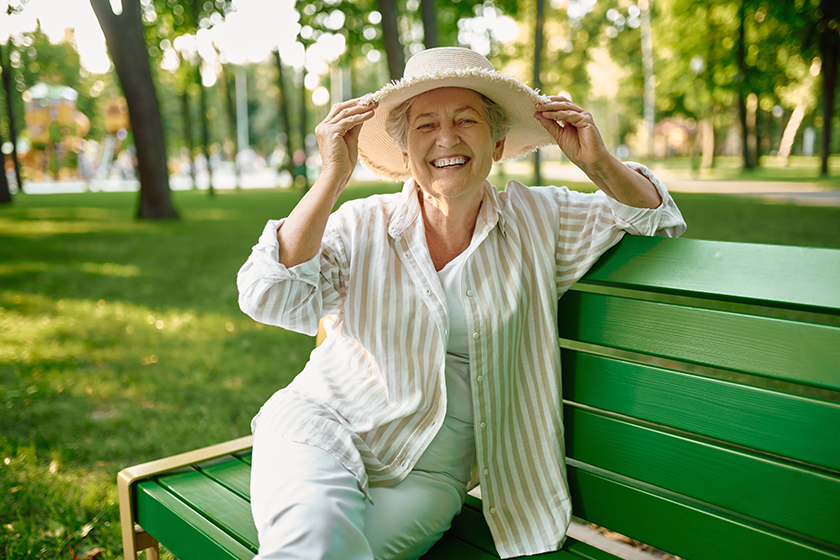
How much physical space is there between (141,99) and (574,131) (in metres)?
13.1

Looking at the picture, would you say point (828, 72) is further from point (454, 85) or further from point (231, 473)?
point (231, 473)

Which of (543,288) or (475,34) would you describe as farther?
(475,34)

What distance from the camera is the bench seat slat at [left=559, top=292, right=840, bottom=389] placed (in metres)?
1.66

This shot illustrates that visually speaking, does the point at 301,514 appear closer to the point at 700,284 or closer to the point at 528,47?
the point at 700,284

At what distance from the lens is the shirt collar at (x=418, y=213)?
224cm

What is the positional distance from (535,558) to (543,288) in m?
0.81

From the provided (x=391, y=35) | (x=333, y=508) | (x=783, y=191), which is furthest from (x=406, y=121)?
(x=783, y=191)

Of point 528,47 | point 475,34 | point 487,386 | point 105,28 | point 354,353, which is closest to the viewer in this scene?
point 487,386

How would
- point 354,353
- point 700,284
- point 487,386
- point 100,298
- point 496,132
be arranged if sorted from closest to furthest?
point 700,284
point 487,386
point 354,353
point 496,132
point 100,298

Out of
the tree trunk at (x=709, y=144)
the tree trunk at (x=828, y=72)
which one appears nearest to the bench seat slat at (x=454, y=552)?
the tree trunk at (x=828, y=72)

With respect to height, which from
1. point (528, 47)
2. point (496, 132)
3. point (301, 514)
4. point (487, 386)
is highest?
point (528, 47)

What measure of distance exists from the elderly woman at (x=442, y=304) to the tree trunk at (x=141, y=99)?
12.5 meters

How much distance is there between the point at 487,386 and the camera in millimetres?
2102

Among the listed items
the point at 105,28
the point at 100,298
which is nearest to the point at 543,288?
the point at 100,298
